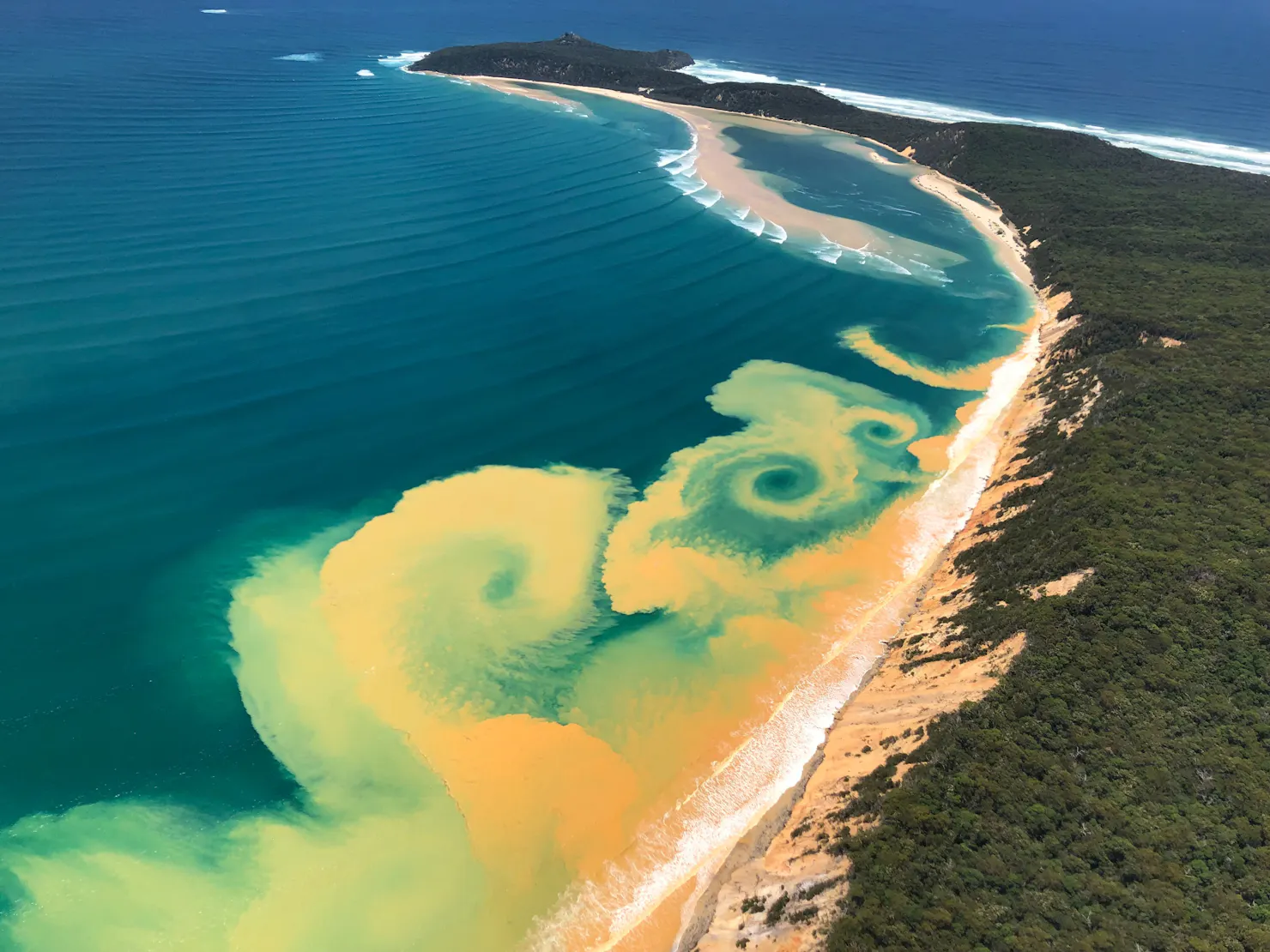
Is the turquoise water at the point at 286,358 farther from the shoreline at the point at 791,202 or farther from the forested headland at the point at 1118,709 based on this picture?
the forested headland at the point at 1118,709

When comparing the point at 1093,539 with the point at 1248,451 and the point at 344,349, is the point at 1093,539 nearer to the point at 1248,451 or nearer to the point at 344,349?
the point at 1248,451

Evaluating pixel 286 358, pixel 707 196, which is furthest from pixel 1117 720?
pixel 707 196

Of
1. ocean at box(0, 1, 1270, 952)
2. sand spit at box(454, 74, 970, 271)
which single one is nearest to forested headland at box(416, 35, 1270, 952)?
ocean at box(0, 1, 1270, 952)

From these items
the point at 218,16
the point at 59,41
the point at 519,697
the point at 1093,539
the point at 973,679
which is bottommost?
the point at 519,697

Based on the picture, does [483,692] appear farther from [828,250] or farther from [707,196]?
[707,196]

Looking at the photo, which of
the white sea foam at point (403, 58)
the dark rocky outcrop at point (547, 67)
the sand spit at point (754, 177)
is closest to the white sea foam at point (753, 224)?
the sand spit at point (754, 177)

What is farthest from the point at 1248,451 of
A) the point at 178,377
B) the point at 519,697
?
the point at 178,377
